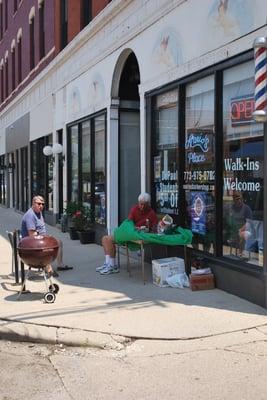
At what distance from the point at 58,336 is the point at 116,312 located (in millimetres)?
1084

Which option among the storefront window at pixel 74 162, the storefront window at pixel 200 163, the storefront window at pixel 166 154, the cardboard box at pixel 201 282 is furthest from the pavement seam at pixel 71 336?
the storefront window at pixel 74 162

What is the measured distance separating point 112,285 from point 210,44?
3.78 meters

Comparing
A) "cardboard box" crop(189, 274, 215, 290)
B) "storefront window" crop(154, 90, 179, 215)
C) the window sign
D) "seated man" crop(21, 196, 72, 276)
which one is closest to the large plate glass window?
"storefront window" crop(154, 90, 179, 215)

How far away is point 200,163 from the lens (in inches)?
346

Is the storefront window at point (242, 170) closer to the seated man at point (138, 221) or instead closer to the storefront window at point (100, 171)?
the seated man at point (138, 221)

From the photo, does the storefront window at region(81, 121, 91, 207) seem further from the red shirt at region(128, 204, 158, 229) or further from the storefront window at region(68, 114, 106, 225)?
the red shirt at region(128, 204, 158, 229)

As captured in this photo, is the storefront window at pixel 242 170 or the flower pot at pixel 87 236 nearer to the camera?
the storefront window at pixel 242 170

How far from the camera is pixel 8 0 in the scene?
98.0 ft

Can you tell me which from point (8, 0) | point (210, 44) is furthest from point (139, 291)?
point (8, 0)

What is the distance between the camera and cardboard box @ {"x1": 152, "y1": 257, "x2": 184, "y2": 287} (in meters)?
8.46

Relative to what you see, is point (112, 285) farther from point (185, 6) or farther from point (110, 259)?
point (185, 6)

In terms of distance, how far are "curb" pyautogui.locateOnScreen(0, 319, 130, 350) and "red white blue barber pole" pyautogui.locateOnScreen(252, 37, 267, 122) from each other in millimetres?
2888

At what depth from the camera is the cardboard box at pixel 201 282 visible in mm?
8070

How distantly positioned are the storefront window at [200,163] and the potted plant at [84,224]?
4777mm
